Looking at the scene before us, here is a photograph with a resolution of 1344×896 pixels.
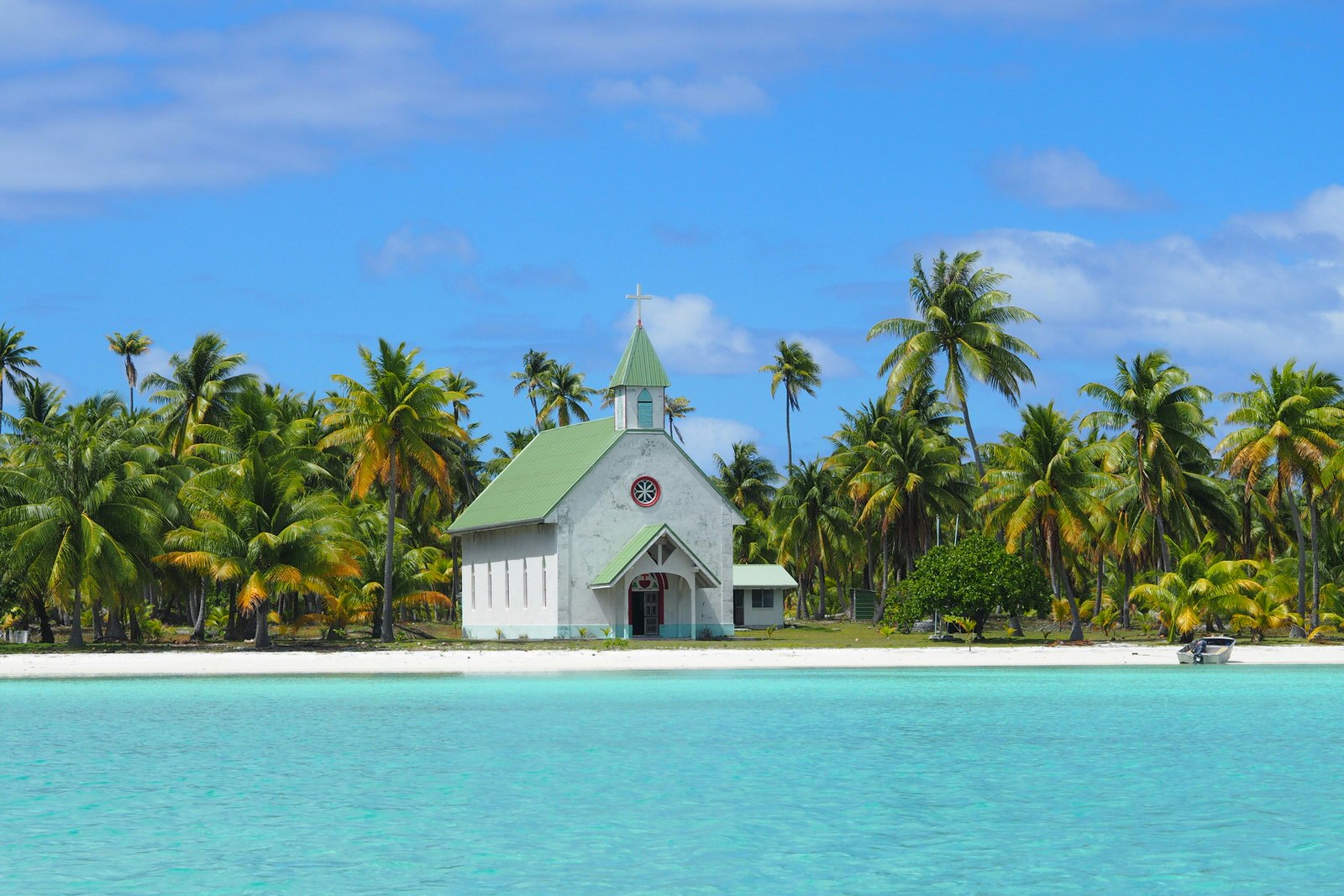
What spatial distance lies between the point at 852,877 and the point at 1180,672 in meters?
25.8

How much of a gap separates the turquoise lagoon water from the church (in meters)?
23.9

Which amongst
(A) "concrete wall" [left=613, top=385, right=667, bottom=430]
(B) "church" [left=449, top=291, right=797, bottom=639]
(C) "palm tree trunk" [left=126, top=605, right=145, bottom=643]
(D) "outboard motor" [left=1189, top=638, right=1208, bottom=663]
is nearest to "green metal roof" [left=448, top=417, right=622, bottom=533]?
(B) "church" [left=449, top=291, right=797, bottom=639]

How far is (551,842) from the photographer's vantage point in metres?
14.5

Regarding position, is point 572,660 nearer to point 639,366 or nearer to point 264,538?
point 264,538

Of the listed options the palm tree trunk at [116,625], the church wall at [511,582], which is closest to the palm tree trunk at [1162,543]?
the church wall at [511,582]

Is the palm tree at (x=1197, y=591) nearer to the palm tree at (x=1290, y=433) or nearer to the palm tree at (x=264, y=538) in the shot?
the palm tree at (x=1290, y=433)

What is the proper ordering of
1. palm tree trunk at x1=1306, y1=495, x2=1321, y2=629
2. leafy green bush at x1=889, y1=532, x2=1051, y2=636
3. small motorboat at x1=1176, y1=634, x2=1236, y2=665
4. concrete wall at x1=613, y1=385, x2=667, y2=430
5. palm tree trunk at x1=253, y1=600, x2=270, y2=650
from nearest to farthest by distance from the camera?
small motorboat at x1=1176, y1=634, x2=1236, y2=665 < palm tree trunk at x1=253, y1=600, x2=270, y2=650 < palm tree trunk at x1=1306, y1=495, x2=1321, y2=629 < leafy green bush at x1=889, y1=532, x2=1051, y2=636 < concrete wall at x1=613, y1=385, x2=667, y2=430

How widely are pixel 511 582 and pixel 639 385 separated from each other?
9.63 meters

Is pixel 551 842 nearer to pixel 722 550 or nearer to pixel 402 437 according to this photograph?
pixel 402 437

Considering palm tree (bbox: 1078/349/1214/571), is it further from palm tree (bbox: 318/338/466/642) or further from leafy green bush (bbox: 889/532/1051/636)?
palm tree (bbox: 318/338/466/642)

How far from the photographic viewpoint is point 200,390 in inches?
2798

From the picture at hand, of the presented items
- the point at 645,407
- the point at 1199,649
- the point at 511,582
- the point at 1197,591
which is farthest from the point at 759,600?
the point at 1199,649

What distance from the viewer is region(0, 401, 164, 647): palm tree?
4294 centimetres

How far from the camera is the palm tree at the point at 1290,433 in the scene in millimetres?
48406
